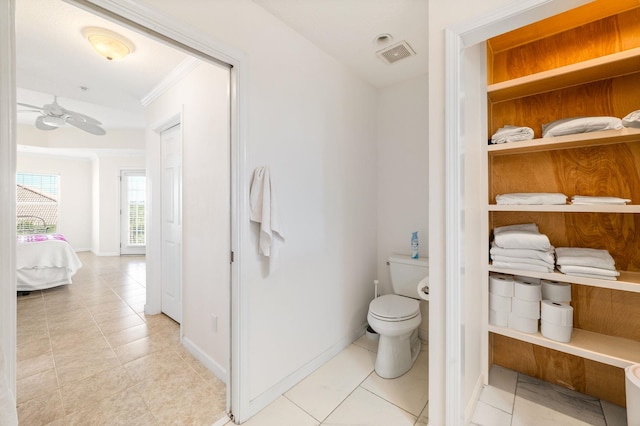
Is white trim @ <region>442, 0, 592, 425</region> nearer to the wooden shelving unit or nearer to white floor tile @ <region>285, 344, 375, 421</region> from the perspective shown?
the wooden shelving unit

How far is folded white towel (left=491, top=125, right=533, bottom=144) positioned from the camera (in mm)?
1660

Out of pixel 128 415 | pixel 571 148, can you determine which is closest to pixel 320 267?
pixel 128 415

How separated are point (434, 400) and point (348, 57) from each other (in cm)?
243

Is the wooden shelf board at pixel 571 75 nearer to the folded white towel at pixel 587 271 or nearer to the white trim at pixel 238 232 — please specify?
the folded white towel at pixel 587 271

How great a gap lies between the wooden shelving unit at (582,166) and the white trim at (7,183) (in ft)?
7.54

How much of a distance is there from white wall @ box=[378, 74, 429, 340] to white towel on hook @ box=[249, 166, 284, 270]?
4.65ft

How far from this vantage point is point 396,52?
2096mm

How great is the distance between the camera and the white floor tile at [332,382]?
1.69 m

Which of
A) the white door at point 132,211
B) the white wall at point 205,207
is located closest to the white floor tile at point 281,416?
the white wall at point 205,207

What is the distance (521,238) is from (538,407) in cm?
103

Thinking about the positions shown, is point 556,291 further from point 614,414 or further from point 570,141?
point 570,141

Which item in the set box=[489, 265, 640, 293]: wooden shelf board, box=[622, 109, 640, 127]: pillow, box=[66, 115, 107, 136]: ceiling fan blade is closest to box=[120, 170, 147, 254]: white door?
box=[66, 115, 107, 136]: ceiling fan blade

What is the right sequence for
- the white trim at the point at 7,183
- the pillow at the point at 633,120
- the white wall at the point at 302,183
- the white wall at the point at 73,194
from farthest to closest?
the white wall at the point at 73,194
the white wall at the point at 302,183
the pillow at the point at 633,120
the white trim at the point at 7,183

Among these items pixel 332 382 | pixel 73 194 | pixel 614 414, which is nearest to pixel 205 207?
pixel 332 382
